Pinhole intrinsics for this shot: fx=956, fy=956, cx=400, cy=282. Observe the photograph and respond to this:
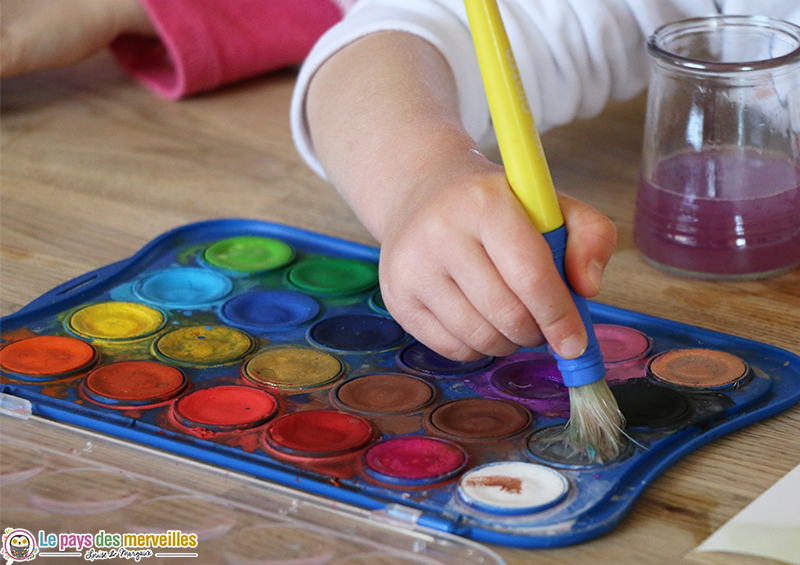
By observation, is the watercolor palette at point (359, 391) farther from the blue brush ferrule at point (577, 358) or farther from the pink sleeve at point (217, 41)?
the pink sleeve at point (217, 41)

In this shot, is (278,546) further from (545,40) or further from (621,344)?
(545,40)

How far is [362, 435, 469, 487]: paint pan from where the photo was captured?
16.1 inches

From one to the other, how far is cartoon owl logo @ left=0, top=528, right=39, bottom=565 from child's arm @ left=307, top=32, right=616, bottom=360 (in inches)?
7.8

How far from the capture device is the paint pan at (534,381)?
0.47 metres

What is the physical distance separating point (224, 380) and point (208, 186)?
270 millimetres

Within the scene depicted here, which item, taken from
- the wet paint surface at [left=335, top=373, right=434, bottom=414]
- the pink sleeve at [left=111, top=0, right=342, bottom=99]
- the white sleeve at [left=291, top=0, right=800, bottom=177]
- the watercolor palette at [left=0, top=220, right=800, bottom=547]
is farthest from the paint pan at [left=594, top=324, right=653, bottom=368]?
the pink sleeve at [left=111, top=0, right=342, bottom=99]

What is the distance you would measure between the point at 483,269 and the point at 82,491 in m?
0.20

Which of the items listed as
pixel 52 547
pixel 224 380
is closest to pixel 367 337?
pixel 224 380

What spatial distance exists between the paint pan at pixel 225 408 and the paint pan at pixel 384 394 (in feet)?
0.12

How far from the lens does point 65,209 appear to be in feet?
2.24

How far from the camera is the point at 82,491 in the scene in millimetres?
404

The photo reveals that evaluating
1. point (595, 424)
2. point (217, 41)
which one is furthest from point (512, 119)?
point (217, 41)

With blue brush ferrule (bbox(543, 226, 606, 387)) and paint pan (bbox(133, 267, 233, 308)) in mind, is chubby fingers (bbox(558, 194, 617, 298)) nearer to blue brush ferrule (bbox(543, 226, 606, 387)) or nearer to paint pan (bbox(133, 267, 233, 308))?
blue brush ferrule (bbox(543, 226, 606, 387))

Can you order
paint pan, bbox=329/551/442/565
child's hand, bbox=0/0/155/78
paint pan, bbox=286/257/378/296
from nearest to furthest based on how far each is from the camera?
paint pan, bbox=329/551/442/565 → paint pan, bbox=286/257/378/296 → child's hand, bbox=0/0/155/78
